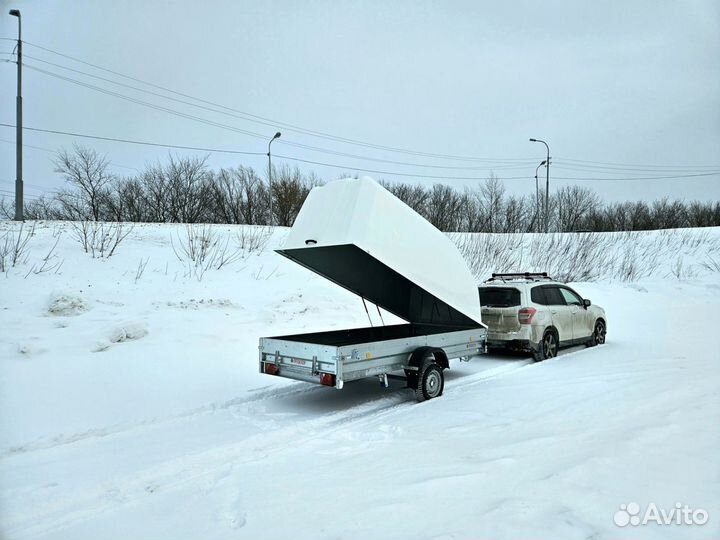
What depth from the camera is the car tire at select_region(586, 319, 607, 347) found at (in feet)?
39.3

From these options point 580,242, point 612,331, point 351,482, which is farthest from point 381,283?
point 580,242

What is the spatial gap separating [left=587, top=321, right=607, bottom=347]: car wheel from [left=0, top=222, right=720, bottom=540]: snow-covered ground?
0.37 meters

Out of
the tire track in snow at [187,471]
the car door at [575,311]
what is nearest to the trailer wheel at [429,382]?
the tire track in snow at [187,471]

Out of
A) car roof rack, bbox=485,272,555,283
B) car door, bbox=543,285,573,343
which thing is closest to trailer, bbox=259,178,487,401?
car roof rack, bbox=485,272,555,283

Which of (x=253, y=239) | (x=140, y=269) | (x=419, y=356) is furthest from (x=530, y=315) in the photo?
(x=253, y=239)

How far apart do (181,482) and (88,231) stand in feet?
49.0

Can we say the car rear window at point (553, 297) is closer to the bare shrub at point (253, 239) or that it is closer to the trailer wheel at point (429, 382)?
the trailer wheel at point (429, 382)

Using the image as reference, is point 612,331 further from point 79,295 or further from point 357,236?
point 79,295

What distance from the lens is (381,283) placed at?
8711 mm

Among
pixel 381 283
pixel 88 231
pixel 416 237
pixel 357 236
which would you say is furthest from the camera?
pixel 88 231

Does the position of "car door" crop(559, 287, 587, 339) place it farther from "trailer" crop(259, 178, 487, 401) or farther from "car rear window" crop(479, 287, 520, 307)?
"trailer" crop(259, 178, 487, 401)

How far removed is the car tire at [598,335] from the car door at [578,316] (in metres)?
0.24

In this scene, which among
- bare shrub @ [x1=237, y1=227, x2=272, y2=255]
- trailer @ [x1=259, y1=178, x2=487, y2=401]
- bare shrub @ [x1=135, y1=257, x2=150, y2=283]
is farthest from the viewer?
bare shrub @ [x1=237, y1=227, x2=272, y2=255]

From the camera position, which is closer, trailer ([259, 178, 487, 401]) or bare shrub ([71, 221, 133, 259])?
trailer ([259, 178, 487, 401])
